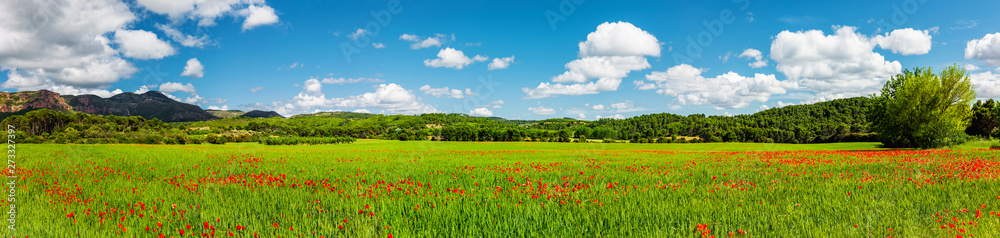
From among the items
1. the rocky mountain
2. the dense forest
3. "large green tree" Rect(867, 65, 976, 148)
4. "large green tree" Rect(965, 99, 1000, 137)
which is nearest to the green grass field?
"large green tree" Rect(867, 65, 976, 148)

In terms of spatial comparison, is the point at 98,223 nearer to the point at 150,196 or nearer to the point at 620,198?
the point at 150,196

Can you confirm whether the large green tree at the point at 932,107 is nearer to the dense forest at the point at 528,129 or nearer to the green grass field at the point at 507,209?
the green grass field at the point at 507,209

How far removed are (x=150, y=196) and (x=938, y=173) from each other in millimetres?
19683

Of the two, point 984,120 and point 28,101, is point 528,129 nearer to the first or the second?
point 984,120

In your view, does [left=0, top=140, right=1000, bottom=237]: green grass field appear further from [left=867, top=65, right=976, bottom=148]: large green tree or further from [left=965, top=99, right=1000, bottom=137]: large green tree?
[left=965, top=99, right=1000, bottom=137]: large green tree

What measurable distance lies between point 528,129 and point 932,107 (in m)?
93.3

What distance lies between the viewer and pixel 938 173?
1082cm

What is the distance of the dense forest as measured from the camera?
232 feet

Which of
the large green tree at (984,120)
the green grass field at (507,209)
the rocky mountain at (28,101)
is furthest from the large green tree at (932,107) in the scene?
the rocky mountain at (28,101)

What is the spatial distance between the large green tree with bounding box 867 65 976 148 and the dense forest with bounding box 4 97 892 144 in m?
52.8

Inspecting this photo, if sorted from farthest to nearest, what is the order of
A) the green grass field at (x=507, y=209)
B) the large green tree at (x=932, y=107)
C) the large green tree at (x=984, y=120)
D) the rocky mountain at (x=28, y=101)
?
the rocky mountain at (x=28, y=101)
the large green tree at (x=984, y=120)
the large green tree at (x=932, y=107)
the green grass field at (x=507, y=209)

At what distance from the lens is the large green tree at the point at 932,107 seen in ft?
112

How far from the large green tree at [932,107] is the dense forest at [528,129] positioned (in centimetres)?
5279

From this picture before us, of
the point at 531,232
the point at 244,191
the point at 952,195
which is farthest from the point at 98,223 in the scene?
the point at 952,195
